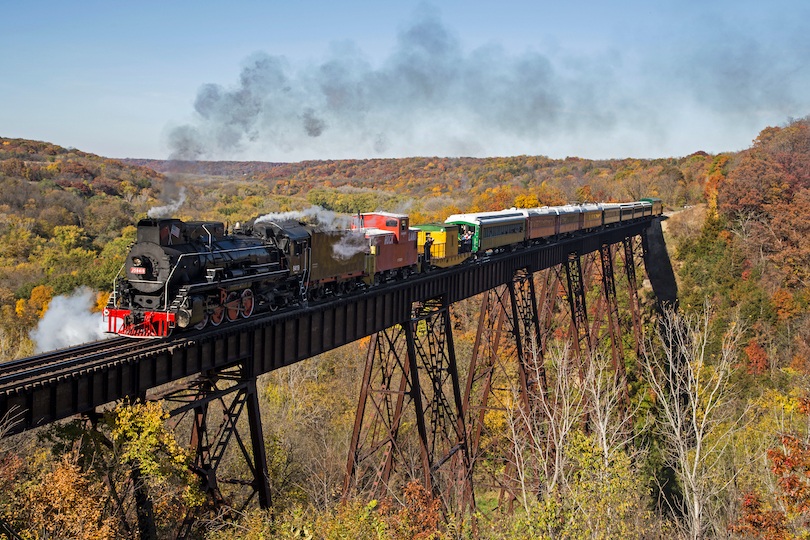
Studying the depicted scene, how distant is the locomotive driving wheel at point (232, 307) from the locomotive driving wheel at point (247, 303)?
193 millimetres

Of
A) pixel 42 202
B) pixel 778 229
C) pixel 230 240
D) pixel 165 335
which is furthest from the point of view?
pixel 42 202

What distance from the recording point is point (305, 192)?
3772 inches

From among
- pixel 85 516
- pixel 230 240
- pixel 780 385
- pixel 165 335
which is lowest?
pixel 780 385

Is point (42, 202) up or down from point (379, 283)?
up

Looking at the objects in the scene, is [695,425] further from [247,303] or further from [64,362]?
[64,362]

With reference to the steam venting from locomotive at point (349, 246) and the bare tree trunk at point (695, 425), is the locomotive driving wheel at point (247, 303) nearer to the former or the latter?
the steam venting from locomotive at point (349, 246)

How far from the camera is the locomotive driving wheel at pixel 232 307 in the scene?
41.4 feet

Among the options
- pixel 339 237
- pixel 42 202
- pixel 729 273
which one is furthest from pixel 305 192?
pixel 339 237

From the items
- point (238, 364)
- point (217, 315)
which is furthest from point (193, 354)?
point (217, 315)

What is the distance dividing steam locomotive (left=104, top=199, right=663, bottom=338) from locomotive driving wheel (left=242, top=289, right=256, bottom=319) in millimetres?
25

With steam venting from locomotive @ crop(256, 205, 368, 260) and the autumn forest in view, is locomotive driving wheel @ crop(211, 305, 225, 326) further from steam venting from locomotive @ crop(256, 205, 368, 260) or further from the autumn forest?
steam venting from locomotive @ crop(256, 205, 368, 260)

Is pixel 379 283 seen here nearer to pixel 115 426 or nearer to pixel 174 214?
pixel 174 214

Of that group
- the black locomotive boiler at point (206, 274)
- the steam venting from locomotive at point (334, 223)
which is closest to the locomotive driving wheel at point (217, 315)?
the black locomotive boiler at point (206, 274)

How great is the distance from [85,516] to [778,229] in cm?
4709
